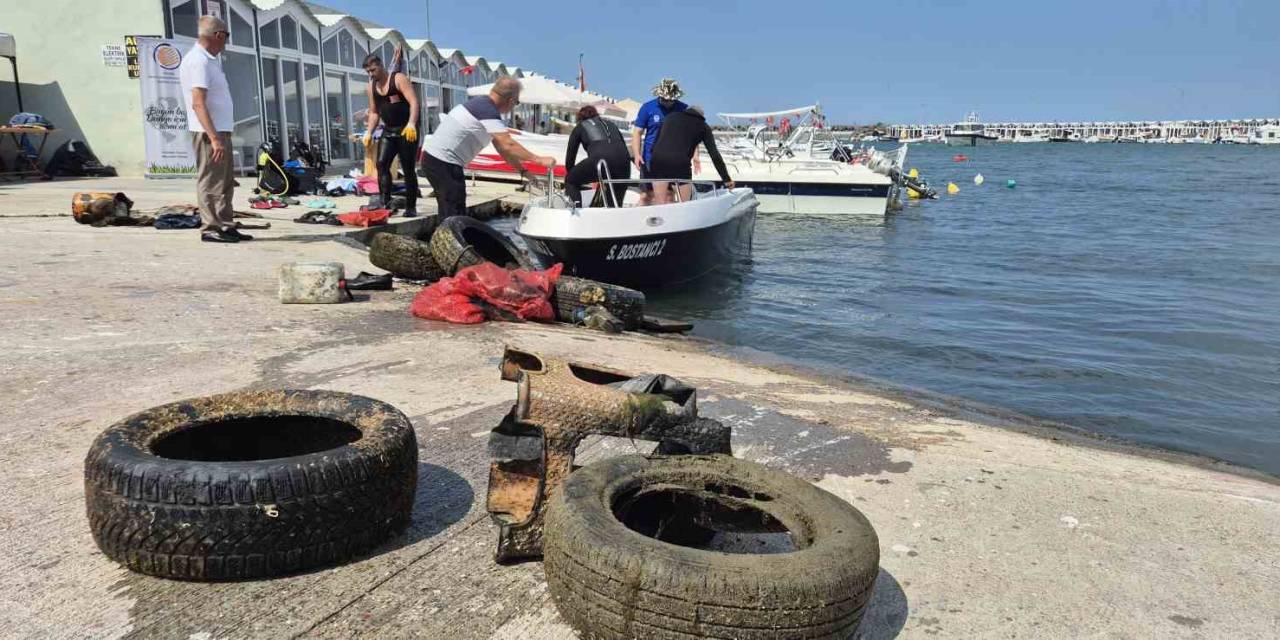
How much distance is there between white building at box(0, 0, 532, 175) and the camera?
16234 mm

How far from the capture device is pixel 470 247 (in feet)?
24.1

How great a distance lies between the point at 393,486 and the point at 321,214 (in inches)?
365

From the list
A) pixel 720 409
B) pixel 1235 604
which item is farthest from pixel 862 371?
pixel 1235 604

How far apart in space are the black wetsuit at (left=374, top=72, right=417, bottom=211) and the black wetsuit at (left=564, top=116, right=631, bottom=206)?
8.79 ft

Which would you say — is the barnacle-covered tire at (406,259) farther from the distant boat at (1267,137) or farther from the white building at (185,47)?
the distant boat at (1267,137)

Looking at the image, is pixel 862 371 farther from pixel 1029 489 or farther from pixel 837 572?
pixel 837 572

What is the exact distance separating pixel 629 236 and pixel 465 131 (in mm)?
2160

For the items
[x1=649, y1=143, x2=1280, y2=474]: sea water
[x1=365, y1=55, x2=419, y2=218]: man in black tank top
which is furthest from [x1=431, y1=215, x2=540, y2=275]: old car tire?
[x1=365, y1=55, x2=419, y2=218]: man in black tank top

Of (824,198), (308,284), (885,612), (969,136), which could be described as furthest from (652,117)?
(969,136)

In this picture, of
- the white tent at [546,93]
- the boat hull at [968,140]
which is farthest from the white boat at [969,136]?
the white tent at [546,93]

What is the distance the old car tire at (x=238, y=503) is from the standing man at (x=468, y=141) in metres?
5.66

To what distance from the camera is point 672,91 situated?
9.99m

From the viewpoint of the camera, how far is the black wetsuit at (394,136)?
36.0 ft

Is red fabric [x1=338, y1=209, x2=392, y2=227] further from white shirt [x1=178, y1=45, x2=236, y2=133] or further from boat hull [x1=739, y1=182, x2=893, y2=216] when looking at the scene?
boat hull [x1=739, y1=182, x2=893, y2=216]
